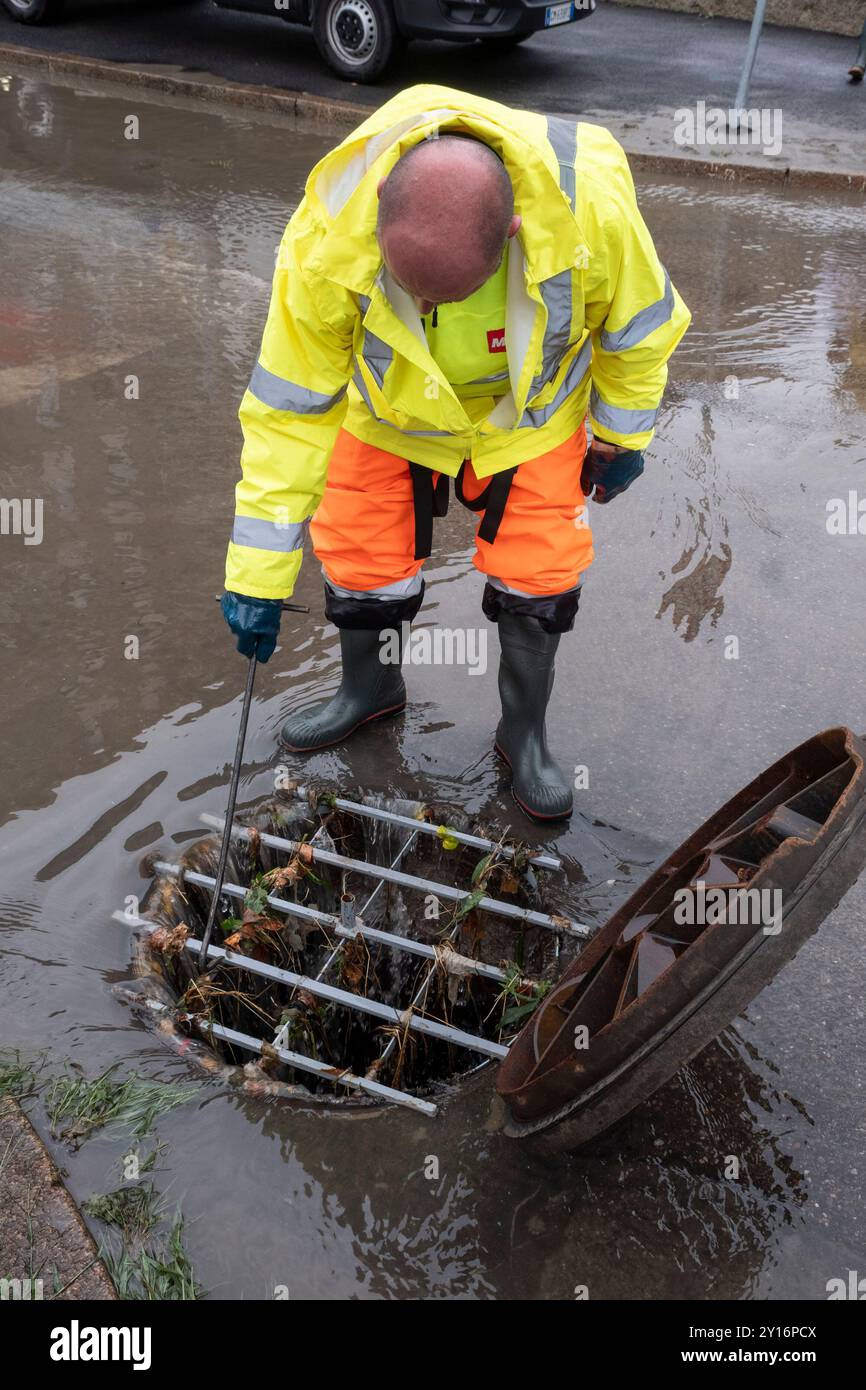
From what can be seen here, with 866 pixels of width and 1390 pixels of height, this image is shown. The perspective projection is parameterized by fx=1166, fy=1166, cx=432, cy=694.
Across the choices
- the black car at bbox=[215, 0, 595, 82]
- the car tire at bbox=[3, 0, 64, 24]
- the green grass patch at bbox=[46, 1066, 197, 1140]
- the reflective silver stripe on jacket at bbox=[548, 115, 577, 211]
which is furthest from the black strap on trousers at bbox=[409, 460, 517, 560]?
the car tire at bbox=[3, 0, 64, 24]

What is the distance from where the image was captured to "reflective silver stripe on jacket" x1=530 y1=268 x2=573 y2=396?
90.4 inches

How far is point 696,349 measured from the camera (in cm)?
520

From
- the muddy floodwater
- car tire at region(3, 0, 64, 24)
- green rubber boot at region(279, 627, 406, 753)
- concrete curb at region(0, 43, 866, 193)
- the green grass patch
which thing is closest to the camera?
the muddy floodwater

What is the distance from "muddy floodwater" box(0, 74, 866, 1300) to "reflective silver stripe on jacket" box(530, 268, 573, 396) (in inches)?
43.4

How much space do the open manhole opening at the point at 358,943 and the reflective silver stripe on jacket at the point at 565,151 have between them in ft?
4.79

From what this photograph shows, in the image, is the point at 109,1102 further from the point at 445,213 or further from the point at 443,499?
the point at 445,213

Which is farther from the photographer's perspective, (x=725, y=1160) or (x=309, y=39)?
(x=309, y=39)

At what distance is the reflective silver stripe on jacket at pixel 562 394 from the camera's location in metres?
2.59

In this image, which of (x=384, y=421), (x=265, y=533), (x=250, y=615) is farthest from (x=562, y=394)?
(x=250, y=615)

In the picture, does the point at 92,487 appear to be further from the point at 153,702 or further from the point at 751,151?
the point at 751,151

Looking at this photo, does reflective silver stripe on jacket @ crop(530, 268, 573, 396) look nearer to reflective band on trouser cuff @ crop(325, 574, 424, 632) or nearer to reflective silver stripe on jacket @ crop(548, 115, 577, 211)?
reflective silver stripe on jacket @ crop(548, 115, 577, 211)

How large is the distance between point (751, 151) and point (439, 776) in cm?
605

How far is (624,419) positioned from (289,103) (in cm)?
664

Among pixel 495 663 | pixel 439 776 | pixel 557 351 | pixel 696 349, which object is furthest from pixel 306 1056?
pixel 696 349
